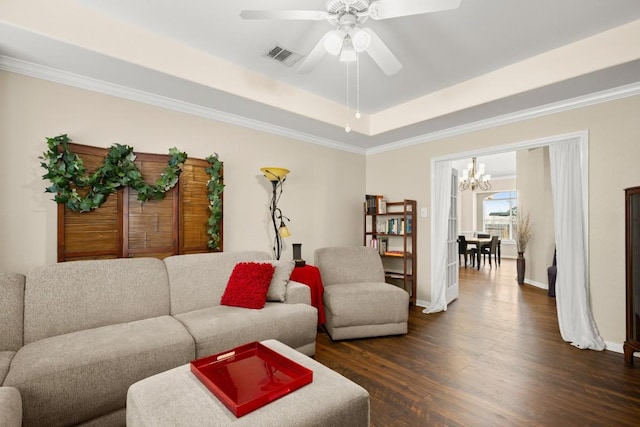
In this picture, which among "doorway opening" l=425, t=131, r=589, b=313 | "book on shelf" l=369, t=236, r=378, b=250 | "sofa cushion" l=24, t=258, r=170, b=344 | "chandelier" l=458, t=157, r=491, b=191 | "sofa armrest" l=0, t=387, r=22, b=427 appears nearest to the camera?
"sofa armrest" l=0, t=387, r=22, b=427

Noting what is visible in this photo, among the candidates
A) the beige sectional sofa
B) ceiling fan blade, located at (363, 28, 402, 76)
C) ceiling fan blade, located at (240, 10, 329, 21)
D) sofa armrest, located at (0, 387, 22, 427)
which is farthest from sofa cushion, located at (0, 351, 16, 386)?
ceiling fan blade, located at (363, 28, 402, 76)

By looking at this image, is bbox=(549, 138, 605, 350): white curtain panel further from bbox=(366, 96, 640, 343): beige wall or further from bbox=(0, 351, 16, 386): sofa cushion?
bbox=(0, 351, 16, 386): sofa cushion

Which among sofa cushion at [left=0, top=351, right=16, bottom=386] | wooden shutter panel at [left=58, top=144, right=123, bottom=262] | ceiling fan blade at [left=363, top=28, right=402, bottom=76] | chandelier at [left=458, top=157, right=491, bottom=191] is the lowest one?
sofa cushion at [left=0, top=351, right=16, bottom=386]

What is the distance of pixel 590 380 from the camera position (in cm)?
227

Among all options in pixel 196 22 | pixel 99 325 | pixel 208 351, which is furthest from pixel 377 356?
pixel 196 22

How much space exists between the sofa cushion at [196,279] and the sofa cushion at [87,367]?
1.65 feet

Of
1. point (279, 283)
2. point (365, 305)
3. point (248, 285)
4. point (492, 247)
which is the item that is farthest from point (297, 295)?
point (492, 247)

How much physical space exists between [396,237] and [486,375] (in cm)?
249

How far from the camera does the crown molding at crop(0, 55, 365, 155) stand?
2340 millimetres

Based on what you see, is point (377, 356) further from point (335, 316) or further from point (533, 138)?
point (533, 138)

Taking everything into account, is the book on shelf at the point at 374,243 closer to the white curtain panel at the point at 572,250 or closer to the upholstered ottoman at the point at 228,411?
the white curtain panel at the point at 572,250

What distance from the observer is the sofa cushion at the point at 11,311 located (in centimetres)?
181

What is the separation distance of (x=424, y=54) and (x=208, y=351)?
300cm

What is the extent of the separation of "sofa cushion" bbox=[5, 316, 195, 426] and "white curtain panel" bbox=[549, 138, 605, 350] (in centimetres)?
355
